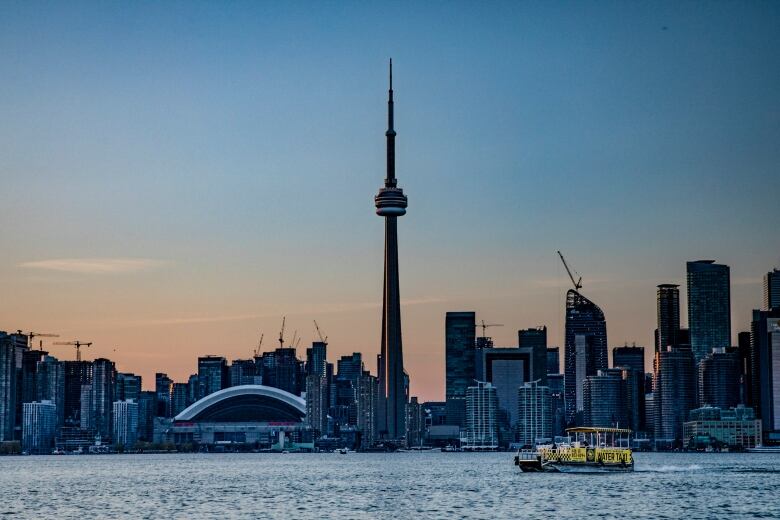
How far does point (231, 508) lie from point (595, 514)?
3352 centimetres

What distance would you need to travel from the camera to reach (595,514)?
384 feet

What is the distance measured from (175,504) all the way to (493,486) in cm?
4527

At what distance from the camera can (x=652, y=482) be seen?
169m

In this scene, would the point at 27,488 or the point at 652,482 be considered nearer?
the point at 652,482

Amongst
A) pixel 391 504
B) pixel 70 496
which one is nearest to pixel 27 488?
pixel 70 496

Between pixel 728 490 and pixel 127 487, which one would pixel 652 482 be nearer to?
pixel 728 490

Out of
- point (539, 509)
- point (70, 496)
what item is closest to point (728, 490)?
point (539, 509)

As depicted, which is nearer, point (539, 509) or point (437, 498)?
point (539, 509)

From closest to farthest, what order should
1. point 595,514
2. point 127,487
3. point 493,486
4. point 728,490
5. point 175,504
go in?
1. point 595,514
2. point 175,504
3. point 728,490
4. point 493,486
5. point 127,487

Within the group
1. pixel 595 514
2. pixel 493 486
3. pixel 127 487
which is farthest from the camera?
pixel 127 487

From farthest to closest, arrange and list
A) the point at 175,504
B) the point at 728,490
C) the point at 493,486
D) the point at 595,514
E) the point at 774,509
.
Result: 1. the point at 493,486
2. the point at 728,490
3. the point at 175,504
4. the point at 774,509
5. the point at 595,514

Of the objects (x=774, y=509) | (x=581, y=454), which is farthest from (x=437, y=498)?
(x=581, y=454)

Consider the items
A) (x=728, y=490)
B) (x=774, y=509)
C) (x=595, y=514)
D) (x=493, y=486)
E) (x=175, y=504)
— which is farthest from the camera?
(x=493, y=486)

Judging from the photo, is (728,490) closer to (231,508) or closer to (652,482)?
(652,482)
